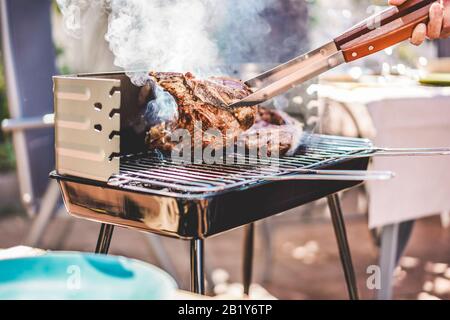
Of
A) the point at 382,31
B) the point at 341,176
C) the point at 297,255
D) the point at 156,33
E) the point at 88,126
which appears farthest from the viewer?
the point at 297,255

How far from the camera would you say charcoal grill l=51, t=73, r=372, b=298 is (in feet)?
3.99

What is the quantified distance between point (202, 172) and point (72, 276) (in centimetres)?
69

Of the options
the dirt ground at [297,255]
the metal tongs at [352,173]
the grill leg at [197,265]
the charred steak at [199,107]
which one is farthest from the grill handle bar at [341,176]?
the dirt ground at [297,255]

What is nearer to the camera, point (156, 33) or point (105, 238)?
point (105, 238)

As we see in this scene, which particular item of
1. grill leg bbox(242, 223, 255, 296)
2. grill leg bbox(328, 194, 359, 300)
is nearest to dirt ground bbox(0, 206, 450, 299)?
grill leg bbox(242, 223, 255, 296)

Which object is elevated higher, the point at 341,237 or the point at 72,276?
the point at 72,276

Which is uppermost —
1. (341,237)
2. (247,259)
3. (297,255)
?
(341,237)

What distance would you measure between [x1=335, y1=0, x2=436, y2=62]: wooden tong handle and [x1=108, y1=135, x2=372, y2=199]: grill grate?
30 cm

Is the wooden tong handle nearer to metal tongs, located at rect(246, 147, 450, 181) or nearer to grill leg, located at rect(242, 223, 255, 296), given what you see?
metal tongs, located at rect(246, 147, 450, 181)

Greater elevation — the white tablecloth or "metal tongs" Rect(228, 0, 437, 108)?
"metal tongs" Rect(228, 0, 437, 108)

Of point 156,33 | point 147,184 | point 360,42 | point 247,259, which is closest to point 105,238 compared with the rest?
point 147,184

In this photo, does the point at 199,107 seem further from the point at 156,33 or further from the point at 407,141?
the point at 407,141

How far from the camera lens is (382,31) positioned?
141 centimetres
